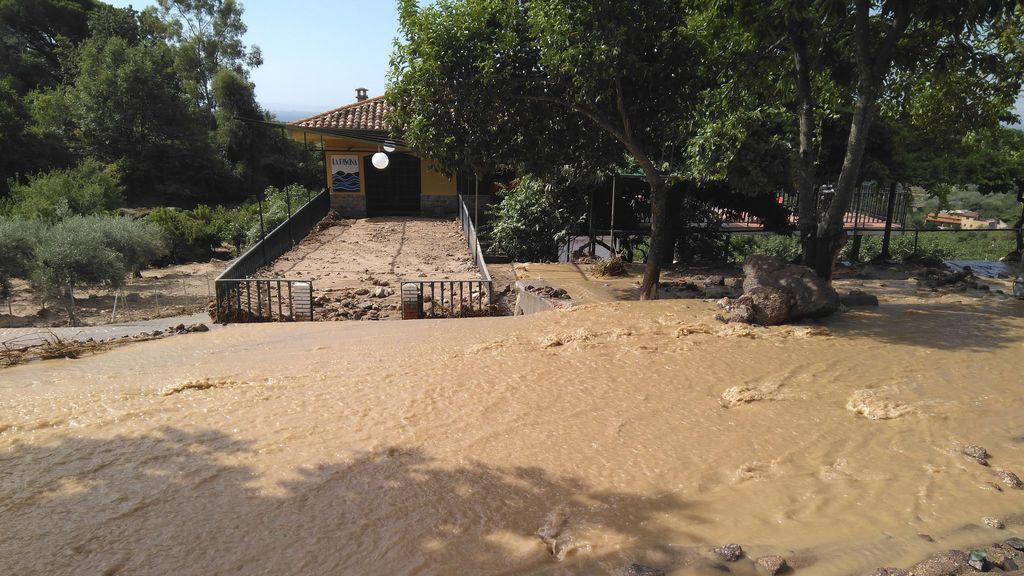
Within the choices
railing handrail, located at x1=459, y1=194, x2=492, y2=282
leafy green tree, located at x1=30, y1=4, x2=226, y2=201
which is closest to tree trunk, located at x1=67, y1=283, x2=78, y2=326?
railing handrail, located at x1=459, y1=194, x2=492, y2=282

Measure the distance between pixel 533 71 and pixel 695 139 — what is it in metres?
2.63

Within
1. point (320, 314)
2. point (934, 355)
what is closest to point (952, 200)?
point (934, 355)

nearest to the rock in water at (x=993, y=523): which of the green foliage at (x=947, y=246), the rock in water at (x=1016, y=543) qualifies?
the rock in water at (x=1016, y=543)

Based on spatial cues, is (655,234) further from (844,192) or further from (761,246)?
(761,246)

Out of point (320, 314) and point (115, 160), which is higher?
point (115, 160)

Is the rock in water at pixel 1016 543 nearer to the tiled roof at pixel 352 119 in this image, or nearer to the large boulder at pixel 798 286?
the large boulder at pixel 798 286

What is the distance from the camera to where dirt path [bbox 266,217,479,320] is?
1180cm

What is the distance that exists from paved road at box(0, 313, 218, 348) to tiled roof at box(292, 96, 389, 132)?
11646 millimetres

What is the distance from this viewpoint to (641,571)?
3.48 m

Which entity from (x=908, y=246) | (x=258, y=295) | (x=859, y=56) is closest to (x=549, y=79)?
(x=859, y=56)

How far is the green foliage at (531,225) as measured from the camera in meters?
16.3

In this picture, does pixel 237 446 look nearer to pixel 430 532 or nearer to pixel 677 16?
pixel 430 532

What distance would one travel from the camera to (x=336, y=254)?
16.2 meters

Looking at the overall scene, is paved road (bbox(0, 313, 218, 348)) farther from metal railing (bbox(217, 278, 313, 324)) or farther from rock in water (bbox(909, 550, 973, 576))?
rock in water (bbox(909, 550, 973, 576))
